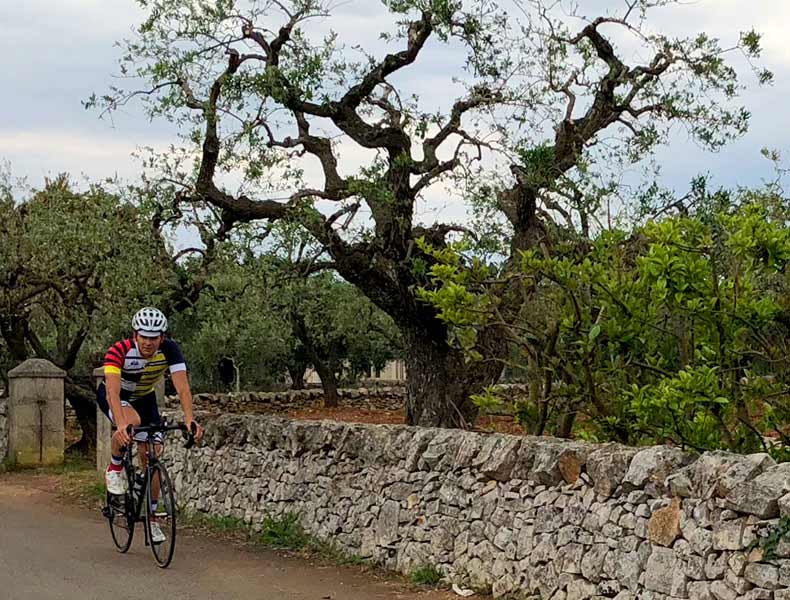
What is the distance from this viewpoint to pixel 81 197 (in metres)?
20.2

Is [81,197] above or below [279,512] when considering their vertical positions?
above

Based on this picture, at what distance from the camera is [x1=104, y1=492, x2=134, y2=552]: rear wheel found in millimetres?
11094

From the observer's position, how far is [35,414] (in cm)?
2095

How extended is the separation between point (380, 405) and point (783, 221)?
24.3 meters

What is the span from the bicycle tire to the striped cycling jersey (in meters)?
0.99

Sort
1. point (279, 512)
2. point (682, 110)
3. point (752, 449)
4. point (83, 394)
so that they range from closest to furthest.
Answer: point (752, 449)
point (279, 512)
point (682, 110)
point (83, 394)

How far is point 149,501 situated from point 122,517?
848 mm

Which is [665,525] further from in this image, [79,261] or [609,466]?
[79,261]

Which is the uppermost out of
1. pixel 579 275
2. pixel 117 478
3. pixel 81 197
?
pixel 81 197

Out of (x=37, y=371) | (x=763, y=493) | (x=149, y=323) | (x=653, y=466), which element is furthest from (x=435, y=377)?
(x=763, y=493)

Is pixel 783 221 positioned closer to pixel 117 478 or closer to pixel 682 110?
pixel 682 110

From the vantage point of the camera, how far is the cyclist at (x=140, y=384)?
412 inches

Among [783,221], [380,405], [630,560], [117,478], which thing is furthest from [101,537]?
[380,405]

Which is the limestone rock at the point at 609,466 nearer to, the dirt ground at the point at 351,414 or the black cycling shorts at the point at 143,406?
the black cycling shorts at the point at 143,406
